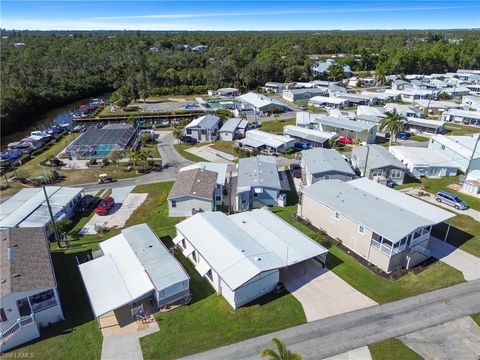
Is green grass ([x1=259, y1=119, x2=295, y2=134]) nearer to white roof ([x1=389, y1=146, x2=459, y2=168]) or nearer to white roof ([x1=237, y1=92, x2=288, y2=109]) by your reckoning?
white roof ([x1=237, y1=92, x2=288, y2=109])

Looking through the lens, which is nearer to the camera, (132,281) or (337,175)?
(132,281)

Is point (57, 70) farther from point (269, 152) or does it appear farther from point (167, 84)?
point (269, 152)

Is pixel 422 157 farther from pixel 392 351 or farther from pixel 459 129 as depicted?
pixel 392 351

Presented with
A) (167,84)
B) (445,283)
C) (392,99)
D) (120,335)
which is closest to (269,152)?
(445,283)

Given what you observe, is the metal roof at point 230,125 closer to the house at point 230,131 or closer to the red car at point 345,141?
the house at point 230,131

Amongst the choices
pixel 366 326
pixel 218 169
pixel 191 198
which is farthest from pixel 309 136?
pixel 366 326

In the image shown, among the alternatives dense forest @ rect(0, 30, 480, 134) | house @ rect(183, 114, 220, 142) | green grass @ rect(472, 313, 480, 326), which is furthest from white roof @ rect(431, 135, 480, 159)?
dense forest @ rect(0, 30, 480, 134)
